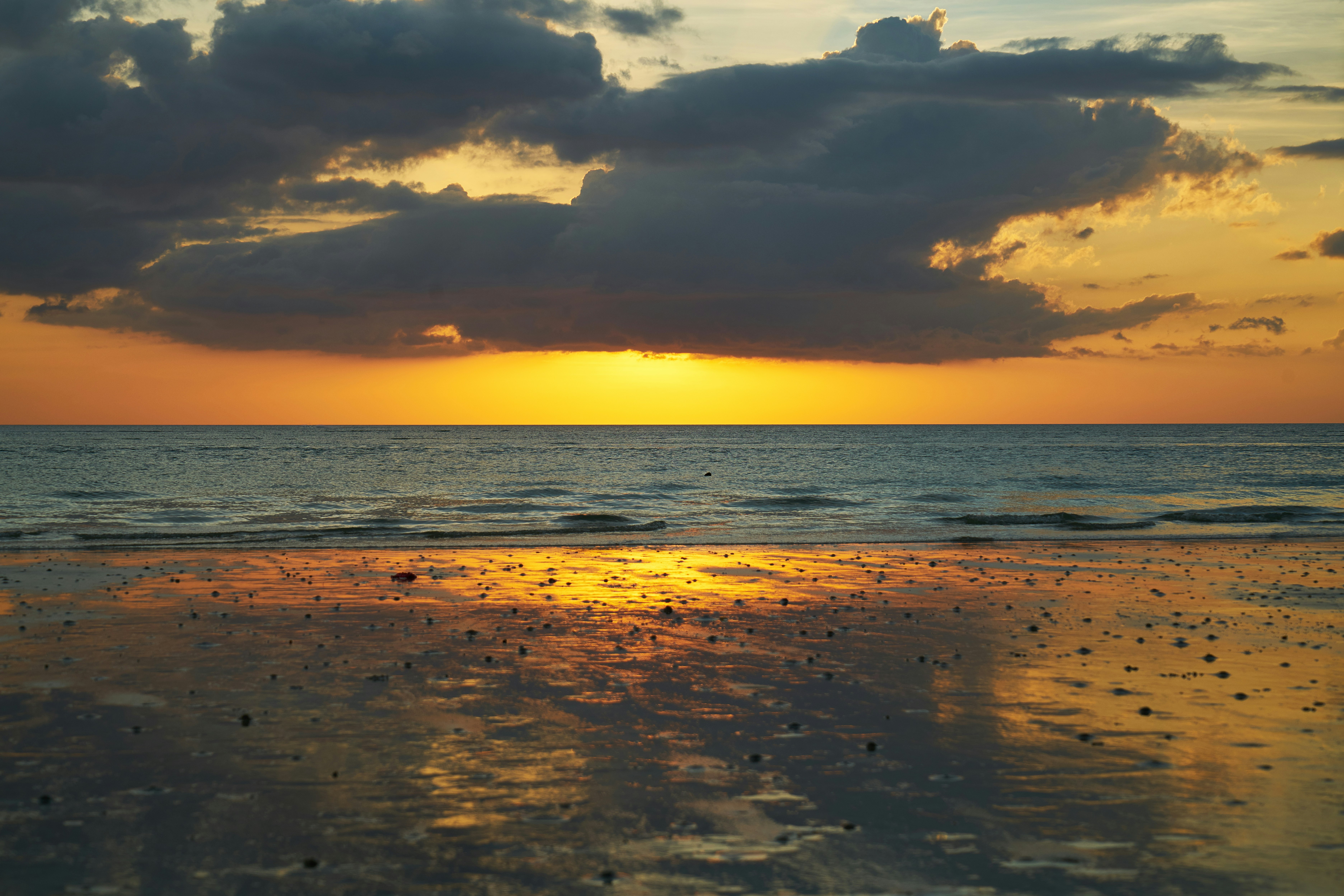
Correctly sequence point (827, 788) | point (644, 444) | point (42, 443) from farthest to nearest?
point (644, 444)
point (42, 443)
point (827, 788)

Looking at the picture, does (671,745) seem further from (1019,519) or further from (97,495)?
(97,495)

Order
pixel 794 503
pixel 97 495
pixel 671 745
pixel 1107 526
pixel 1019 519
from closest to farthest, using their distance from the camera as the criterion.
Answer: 1. pixel 671 745
2. pixel 1107 526
3. pixel 1019 519
4. pixel 794 503
5. pixel 97 495

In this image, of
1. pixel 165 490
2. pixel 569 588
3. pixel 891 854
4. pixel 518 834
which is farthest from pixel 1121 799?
pixel 165 490

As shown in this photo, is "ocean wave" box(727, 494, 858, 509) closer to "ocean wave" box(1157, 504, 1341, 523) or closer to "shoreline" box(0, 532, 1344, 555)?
"ocean wave" box(1157, 504, 1341, 523)

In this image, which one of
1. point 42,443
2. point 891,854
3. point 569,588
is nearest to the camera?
point 891,854

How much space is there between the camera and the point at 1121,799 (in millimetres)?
7766

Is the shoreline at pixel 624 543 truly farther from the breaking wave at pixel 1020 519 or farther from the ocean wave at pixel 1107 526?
the breaking wave at pixel 1020 519

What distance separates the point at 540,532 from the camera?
116ft

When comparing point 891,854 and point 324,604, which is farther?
point 324,604

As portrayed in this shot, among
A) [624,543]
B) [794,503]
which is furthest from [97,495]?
[794,503]

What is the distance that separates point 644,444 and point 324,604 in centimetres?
15770

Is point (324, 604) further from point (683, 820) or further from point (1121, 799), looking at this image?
point (1121, 799)

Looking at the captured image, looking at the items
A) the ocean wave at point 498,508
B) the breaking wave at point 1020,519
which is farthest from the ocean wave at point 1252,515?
the ocean wave at point 498,508

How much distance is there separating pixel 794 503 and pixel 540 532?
19998 mm
